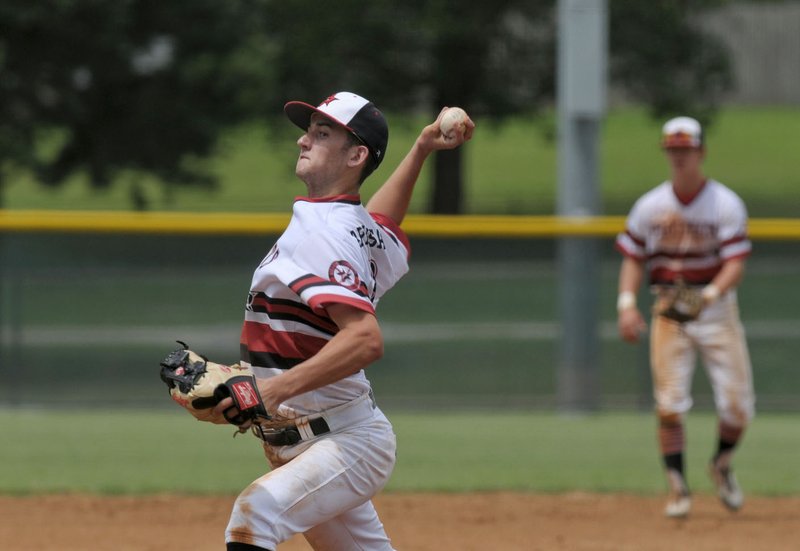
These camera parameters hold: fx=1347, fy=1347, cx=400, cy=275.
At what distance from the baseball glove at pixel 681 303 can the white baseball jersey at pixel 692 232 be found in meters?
0.08

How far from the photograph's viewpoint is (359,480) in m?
4.11

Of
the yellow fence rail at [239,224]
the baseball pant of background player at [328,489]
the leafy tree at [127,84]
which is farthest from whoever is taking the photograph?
the leafy tree at [127,84]

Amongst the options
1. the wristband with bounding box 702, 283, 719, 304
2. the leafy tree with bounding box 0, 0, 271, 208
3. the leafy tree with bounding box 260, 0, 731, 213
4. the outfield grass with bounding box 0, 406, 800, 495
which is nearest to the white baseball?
the wristband with bounding box 702, 283, 719, 304

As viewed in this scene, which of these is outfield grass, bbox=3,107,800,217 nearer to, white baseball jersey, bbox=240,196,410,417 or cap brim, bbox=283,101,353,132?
cap brim, bbox=283,101,353,132

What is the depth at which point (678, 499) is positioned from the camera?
7184mm

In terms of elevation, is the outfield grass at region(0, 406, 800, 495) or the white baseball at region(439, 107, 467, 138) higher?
the white baseball at region(439, 107, 467, 138)

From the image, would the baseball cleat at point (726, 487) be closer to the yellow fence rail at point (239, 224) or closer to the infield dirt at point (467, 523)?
the infield dirt at point (467, 523)

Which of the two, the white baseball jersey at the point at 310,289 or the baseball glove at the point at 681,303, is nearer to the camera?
the white baseball jersey at the point at 310,289

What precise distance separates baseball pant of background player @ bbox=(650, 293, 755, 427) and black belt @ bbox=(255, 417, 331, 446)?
3670 millimetres

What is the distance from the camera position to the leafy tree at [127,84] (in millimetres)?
20203

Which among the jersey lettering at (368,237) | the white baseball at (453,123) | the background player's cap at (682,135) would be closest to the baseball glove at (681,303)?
the background player's cap at (682,135)

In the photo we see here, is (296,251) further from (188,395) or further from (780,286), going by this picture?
(780,286)

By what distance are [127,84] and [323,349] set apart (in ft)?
→ 59.9

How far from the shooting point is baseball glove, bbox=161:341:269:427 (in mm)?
3762
